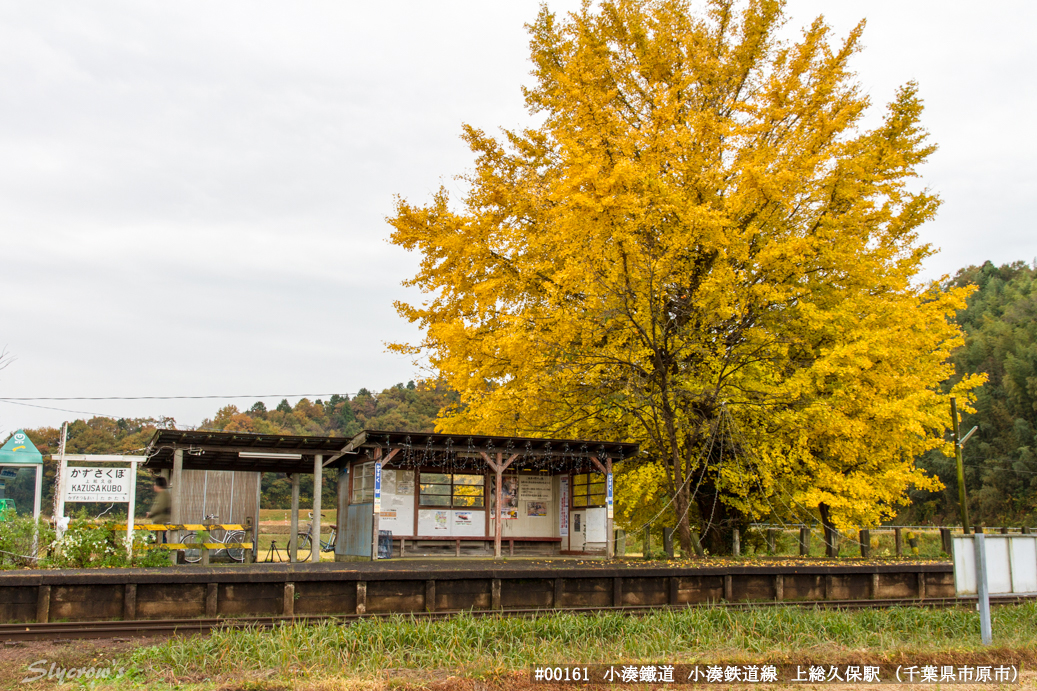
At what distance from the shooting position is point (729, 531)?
23297 mm

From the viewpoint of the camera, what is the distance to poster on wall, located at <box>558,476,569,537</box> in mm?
20766

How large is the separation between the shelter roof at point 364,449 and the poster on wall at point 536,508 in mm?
937

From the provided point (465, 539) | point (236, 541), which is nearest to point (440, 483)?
point (465, 539)

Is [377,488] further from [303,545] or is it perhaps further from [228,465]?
[303,545]

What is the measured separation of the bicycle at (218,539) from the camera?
20.7 m

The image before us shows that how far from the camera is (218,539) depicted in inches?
920

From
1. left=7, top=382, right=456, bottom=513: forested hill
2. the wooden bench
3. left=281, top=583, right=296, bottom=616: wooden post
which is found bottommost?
left=281, top=583, right=296, bottom=616: wooden post

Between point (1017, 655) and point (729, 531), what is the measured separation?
13.4 m

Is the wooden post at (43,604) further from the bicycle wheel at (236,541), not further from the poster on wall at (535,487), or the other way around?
the poster on wall at (535,487)

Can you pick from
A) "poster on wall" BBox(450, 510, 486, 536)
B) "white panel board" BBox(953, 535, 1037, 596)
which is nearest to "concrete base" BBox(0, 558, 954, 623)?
"poster on wall" BBox(450, 510, 486, 536)

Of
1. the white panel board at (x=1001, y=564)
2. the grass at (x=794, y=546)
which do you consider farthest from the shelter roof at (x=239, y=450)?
the white panel board at (x=1001, y=564)

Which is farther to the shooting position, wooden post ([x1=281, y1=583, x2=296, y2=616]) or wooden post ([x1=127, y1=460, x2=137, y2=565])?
wooden post ([x1=127, y1=460, x2=137, y2=565])

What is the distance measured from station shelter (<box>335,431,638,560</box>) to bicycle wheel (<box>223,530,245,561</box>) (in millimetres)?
2491

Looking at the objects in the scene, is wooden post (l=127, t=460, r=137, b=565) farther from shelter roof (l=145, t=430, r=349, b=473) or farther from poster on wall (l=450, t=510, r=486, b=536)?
poster on wall (l=450, t=510, r=486, b=536)
